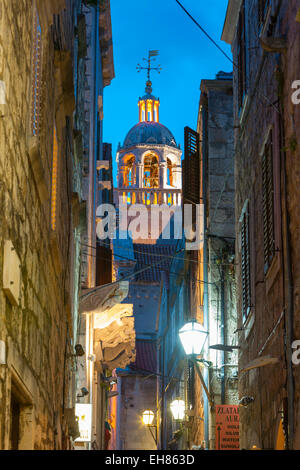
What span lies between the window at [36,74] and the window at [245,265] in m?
5.27

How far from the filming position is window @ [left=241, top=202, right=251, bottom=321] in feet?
41.7

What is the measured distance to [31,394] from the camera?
7.44 metres

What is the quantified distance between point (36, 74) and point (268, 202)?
3.91 m

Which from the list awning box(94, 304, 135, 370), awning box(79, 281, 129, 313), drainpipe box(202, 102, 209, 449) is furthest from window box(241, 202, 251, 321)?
awning box(94, 304, 135, 370)

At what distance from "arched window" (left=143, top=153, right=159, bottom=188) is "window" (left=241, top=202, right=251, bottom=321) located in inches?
2148

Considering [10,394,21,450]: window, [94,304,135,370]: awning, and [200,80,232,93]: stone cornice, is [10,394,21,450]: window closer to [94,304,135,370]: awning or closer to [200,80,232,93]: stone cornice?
[94,304,135,370]: awning

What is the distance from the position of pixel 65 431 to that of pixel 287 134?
589cm

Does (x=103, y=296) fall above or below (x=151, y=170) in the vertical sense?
below

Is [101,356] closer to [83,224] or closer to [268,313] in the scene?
[83,224]

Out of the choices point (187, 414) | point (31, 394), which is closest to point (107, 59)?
point (187, 414)

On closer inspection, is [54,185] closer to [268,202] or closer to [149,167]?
[268,202]

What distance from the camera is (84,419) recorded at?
1833cm

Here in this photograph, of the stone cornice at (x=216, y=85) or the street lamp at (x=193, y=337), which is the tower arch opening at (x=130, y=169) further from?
the street lamp at (x=193, y=337)

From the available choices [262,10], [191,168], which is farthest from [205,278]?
[262,10]
